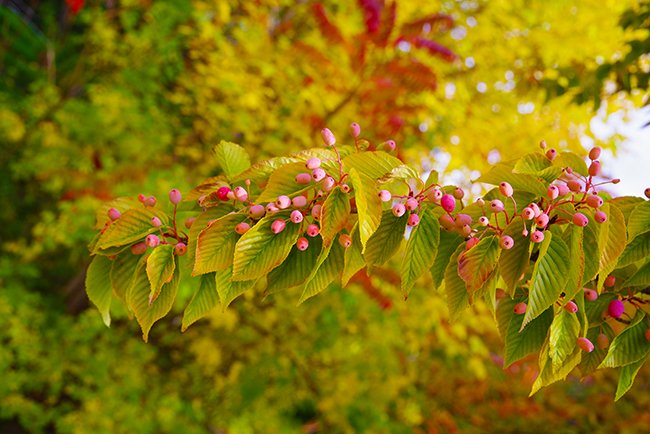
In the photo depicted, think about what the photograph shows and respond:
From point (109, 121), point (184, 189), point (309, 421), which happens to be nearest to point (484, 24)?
point (184, 189)

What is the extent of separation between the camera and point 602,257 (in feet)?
2.82

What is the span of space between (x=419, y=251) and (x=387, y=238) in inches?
2.4

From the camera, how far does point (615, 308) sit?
1008mm

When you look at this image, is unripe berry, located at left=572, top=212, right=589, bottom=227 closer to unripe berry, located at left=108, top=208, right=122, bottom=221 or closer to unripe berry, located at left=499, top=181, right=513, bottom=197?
unripe berry, located at left=499, top=181, right=513, bottom=197

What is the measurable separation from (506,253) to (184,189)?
2624 millimetres

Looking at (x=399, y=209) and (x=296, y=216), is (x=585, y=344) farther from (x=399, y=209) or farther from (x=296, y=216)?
(x=296, y=216)

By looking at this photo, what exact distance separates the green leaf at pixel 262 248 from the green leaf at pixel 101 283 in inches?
12.9

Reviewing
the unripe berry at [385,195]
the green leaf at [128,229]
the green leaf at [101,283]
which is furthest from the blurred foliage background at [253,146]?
the unripe berry at [385,195]

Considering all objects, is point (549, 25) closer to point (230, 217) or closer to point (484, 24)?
point (484, 24)

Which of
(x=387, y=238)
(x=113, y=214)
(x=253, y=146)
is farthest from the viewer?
(x=253, y=146)

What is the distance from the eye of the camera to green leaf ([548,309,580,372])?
0.90m

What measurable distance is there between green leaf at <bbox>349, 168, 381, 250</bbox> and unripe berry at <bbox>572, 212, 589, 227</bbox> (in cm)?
29

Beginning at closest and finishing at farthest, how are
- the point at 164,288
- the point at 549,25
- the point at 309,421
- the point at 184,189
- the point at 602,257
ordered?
the point at 602,257 → the point at 164,288 → the point at 184,189 → the point at 549,25 → the point at 309,421

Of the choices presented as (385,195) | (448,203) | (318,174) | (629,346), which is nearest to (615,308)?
(629,346)
